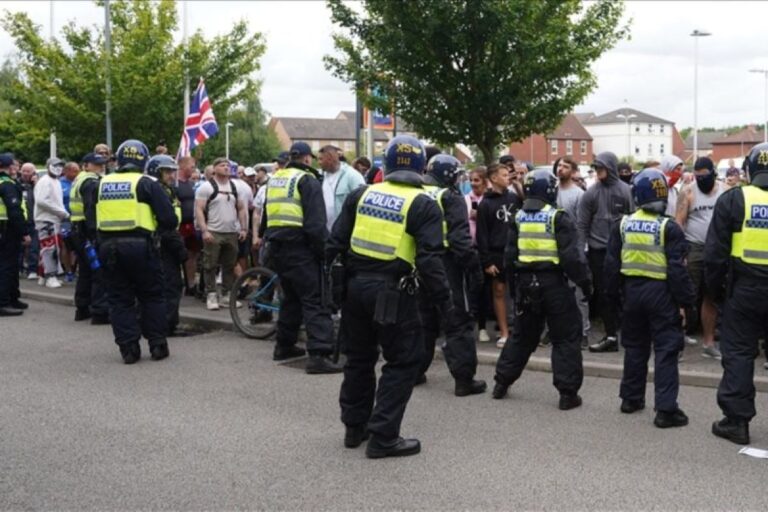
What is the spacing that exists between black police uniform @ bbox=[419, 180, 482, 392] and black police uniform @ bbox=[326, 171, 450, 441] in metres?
1.26

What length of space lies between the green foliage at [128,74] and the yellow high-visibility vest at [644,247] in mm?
17009

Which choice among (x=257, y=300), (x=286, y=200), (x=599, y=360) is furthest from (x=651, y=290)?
(x=257, y=300)

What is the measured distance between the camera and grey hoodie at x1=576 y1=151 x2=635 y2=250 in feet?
29.9

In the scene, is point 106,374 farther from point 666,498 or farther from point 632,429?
point 666,498

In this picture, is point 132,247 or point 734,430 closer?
point 734,430

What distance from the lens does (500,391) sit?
24.2ft

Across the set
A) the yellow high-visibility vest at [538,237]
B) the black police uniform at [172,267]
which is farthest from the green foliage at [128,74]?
the yellow high-visibility vest at [538,237]

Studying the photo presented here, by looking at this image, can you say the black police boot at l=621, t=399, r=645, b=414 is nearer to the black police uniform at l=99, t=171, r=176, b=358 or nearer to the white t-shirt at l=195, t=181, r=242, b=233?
the black police uniform at l=99, t=171, r=176, b=358

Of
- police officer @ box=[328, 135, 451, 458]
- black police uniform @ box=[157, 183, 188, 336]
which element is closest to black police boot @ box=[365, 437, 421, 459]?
police officer @ box=[328, 135, 451, 458]

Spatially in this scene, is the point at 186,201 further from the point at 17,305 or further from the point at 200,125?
the point at 200,125

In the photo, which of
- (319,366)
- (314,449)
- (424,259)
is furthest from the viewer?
(319,366)

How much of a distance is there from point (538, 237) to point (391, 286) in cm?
193

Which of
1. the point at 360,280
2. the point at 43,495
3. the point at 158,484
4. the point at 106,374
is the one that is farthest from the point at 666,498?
the point at 106,374

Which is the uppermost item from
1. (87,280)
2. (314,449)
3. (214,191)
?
(214,191)
